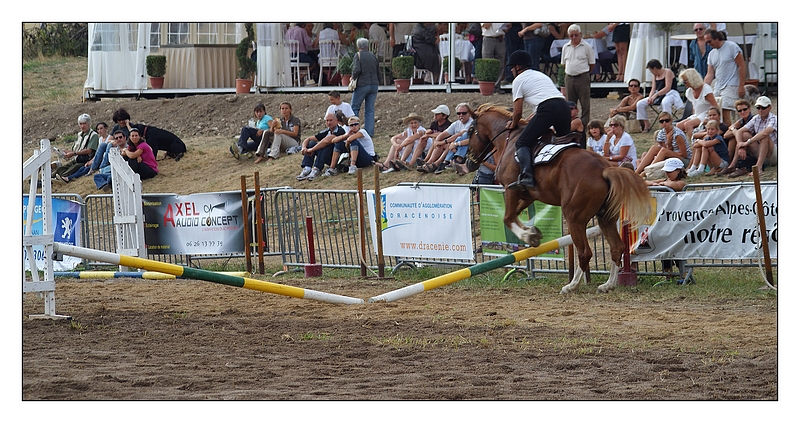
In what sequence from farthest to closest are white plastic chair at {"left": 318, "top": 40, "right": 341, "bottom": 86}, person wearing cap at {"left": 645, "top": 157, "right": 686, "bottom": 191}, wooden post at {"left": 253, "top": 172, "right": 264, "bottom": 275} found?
white plastic chair at {"left": 318, "top": 40, "right": 341, "bottom": 86} → wooden post at {"left": 253, "top": 172, "right": 264, "bottom": 275} → person wearing cap at {"left": 645, "top": 157, "right": 686, "bottom": 191}

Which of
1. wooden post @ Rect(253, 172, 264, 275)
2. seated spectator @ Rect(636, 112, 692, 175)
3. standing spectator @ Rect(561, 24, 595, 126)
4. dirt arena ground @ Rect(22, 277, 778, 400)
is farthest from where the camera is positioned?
standing spectator @ Rect(561, 24, 595, 126)

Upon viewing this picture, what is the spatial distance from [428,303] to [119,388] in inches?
193

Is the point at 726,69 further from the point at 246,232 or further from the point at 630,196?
the point at 246,232

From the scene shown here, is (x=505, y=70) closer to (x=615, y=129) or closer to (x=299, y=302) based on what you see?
(x=615, y=129)

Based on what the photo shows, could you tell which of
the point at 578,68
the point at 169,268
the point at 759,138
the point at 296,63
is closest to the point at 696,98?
the point at 759,138

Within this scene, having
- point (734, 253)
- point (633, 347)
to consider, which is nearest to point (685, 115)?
point (734, 253)

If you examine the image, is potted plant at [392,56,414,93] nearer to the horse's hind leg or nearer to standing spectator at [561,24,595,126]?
standing spectator at [561,24,595,126]

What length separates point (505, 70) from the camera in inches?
906

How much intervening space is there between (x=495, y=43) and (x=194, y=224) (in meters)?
10.0

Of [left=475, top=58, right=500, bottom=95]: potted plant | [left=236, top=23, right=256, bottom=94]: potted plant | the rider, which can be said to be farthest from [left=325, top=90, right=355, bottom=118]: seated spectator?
the rider

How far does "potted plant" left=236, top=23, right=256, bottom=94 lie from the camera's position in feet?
85.4

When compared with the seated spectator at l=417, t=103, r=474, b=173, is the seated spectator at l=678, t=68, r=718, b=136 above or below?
above

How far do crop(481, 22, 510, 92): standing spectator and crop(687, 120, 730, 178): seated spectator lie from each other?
23.9 feet

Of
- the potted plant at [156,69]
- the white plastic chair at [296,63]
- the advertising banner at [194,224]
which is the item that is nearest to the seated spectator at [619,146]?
the advertising banner at [194,224]
